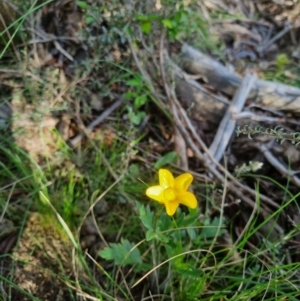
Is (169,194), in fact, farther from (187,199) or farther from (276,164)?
(276,164)

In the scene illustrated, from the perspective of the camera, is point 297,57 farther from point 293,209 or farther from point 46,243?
point 46,243

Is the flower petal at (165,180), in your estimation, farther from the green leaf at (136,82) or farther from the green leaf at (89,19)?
the green leaf at (89,19)

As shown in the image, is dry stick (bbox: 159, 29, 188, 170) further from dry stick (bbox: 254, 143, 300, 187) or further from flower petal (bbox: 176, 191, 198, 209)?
flower petal (bbox: 176, 191, 198, 209)

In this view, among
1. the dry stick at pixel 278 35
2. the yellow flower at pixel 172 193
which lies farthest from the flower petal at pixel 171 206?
the dry stick at pixel 278 35

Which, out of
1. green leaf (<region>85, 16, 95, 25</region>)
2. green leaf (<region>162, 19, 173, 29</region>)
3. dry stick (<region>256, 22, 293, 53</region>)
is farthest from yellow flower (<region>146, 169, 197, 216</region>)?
dry stick (<region>256, 22, 293, 53</region>)

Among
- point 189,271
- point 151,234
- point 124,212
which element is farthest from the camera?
point 124,212

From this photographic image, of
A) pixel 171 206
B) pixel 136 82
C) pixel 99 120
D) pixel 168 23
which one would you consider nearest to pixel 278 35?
pixel 168 23
